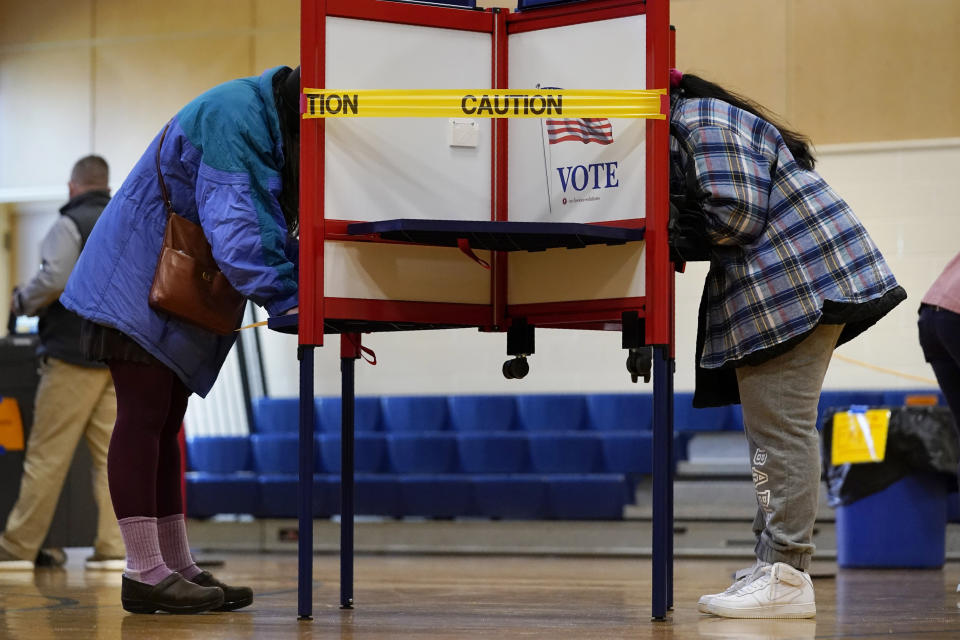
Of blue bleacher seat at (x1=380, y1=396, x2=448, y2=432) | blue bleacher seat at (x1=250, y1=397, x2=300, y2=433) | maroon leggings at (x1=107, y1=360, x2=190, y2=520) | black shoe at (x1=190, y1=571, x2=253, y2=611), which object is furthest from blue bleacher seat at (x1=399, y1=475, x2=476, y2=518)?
maroon leggings at (x1=107, y1=360, x2=190, y2=520)

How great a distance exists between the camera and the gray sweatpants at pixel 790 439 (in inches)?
91.4

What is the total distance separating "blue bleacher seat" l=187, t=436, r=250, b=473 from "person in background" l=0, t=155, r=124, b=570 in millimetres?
1953

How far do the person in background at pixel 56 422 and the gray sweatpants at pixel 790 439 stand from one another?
8.35 feet

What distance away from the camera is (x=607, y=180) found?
7.62ft

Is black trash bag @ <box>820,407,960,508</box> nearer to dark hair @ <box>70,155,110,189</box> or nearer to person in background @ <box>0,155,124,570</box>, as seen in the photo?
person in background @ <box>0,155,124,570</box>

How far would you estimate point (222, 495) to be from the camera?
6.09 metres

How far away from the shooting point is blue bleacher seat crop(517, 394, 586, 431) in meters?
6.17

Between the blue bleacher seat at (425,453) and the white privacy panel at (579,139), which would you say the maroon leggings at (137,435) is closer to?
the white privacy panel at (579,139)

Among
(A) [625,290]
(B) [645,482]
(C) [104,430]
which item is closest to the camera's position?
(A) [625,290]

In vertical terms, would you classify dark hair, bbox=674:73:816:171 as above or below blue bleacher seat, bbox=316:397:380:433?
above

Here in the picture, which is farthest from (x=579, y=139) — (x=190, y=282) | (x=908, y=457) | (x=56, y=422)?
(x=908, y=457)

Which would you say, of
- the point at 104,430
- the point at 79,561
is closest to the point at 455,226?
the point at 104,430

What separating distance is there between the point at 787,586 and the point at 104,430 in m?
2.71

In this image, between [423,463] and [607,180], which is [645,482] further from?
[607,180]
